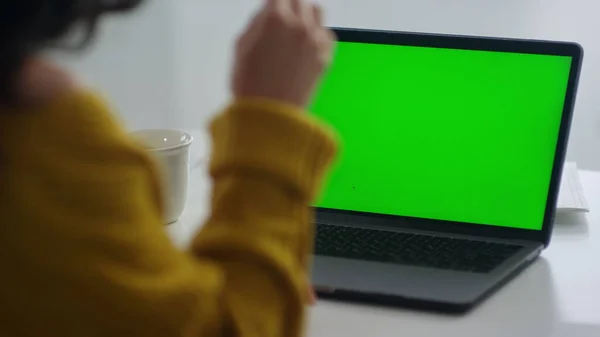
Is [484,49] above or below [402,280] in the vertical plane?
above

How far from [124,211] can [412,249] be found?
532 millimetres

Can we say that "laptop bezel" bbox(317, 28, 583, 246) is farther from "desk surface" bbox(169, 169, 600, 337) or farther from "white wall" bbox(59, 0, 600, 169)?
"white wall" bbox(59, 0, 600, 169)

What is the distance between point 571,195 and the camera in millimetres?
1043

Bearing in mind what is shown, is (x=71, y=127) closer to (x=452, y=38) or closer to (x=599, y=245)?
(x=452, y=38)

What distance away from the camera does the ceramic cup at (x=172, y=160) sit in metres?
0.95

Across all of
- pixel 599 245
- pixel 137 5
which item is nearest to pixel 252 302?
pixel 137 5

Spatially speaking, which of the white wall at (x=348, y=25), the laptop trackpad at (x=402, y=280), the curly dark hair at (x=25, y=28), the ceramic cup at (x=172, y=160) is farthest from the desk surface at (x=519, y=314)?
the white wall at (x=348, y=25)

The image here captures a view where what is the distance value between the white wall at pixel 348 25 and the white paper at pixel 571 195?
2.51ft

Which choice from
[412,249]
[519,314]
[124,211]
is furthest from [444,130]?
[124,211]

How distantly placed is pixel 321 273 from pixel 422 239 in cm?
16

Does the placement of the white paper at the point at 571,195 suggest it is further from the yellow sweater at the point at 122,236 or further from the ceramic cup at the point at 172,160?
the yellow sweater at the point at 122,236

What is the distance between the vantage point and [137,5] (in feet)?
1.63

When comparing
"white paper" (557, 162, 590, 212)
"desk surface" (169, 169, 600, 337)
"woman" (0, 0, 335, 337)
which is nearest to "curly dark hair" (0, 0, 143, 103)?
"woman" (0, 0, 335, 337)

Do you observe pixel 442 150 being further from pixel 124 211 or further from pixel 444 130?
pixel 124 211
